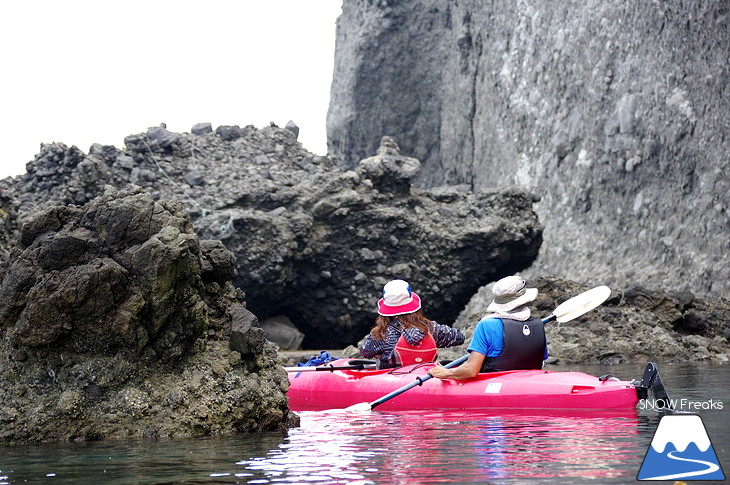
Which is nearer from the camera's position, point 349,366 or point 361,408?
point 361,408

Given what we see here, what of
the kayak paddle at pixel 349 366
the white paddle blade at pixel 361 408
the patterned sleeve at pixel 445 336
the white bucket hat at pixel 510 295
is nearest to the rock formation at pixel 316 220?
the kayak paddle at pixel 349 366

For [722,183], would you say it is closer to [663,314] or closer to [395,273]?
[663,314]

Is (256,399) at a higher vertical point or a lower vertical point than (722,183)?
lower

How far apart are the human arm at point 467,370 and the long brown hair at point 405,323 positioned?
1507mm

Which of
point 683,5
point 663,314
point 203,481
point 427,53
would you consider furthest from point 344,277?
point 427,53

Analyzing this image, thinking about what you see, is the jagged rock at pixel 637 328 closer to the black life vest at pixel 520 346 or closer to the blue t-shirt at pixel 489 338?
the black life vest at pixel 520 346

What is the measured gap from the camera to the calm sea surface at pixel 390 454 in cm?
548

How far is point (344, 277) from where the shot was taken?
2245 cm

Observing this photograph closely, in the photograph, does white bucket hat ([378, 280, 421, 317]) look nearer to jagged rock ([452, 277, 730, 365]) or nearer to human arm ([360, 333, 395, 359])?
human arm ([360, 333, 395, 359])

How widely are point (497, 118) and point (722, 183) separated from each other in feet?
45.4

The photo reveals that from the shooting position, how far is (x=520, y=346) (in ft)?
31.9

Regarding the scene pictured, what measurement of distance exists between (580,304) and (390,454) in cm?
505

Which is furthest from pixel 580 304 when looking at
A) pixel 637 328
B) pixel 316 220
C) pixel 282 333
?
pixel 282 333

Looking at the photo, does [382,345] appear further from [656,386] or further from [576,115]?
[576,115]
